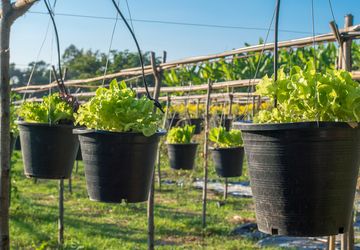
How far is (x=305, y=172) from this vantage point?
1.58m

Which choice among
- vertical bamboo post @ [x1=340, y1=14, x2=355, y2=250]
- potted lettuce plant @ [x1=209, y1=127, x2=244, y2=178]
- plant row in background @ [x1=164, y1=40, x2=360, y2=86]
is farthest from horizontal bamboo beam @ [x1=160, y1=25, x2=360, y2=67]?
plant row in background @ [x1=164, y1=40, x2=360, y2=86]

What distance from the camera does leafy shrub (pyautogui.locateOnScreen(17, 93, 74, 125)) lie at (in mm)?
2727

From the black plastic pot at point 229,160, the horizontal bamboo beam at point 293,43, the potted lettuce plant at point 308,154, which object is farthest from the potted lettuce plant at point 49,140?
the black plastic pot at point 229,160

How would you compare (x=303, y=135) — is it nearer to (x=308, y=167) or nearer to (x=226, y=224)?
(x=308, y=167)

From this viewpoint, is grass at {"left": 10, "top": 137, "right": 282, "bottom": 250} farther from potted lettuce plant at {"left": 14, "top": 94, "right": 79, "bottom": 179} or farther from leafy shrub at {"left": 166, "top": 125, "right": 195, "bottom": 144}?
potted lettuce plant at {"left": 14, "top": 94, "right": 79, "bottom": 179}

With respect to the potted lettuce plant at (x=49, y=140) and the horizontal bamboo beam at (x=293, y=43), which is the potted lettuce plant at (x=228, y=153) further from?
the potted lettuce plant at (x=49, y=140)

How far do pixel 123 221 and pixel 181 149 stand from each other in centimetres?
134

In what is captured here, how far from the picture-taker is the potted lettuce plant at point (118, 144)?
2031 mm

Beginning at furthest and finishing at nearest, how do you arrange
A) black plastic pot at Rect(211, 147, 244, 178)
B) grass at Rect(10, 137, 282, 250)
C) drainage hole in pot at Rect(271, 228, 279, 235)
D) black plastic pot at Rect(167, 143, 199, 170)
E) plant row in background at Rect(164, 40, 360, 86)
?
1. plant row in background at Rect(164, 40, 360, 86)
2. black plastic pot at Rect(167, 143, 199, 170)
3. black plastic pot at Rect(211, 147, 244, 178)
4. grass at Rect(10, 137, 282, 250)
5. drainage hole in pot at Rect(271, 228, 279, 235)

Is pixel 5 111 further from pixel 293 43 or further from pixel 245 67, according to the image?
pixel 245 67

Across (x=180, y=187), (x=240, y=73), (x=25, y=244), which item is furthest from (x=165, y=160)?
(x=240, y=73)

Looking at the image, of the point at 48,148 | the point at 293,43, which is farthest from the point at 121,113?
the point at 293,43

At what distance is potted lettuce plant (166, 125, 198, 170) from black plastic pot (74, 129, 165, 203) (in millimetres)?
4925

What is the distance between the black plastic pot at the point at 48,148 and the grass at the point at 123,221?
187 cm
